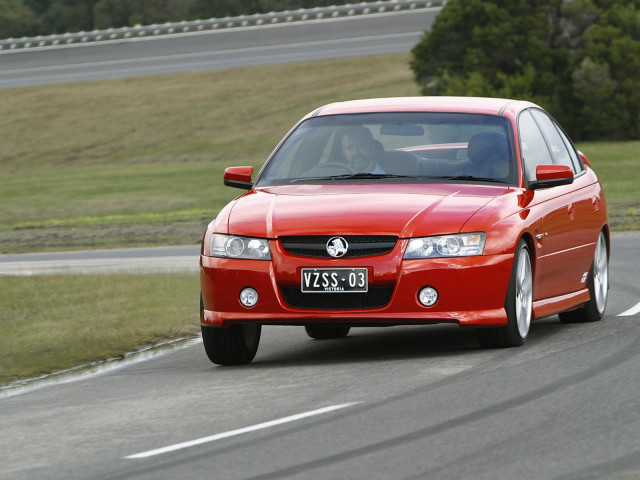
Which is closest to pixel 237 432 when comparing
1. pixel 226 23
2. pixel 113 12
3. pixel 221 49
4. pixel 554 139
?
pixel 554 139

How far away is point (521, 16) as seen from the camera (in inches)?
1513

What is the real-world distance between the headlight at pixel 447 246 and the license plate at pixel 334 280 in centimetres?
30

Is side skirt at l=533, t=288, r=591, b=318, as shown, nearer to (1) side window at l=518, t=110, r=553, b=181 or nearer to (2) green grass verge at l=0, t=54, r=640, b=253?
(1) side window at l=518, t=110, r=553, b=181

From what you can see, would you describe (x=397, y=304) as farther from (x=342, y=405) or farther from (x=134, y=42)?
(x=134, y=42)

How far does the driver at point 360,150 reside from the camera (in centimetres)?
1041

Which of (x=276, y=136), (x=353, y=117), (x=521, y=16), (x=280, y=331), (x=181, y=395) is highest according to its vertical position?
(x=353, y=117)

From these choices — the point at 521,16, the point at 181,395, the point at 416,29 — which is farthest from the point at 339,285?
the point at 416,29

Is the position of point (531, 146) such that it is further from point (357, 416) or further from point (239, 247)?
point (357, 416)

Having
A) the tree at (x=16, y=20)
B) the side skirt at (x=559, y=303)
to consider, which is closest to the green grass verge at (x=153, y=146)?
the side skirt at (x=559, y=303)

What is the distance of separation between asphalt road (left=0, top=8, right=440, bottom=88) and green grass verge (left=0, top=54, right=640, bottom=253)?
3.02ft

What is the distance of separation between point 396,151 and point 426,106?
560 millimetres

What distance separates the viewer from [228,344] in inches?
387

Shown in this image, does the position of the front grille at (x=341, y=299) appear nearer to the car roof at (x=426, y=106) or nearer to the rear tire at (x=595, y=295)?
the car roof at (x=426, y=106)

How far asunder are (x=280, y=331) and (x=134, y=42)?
47.7 metres
